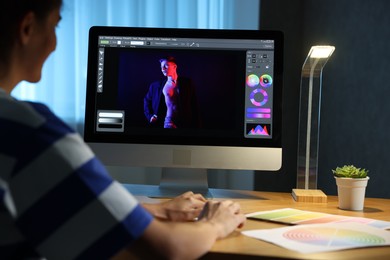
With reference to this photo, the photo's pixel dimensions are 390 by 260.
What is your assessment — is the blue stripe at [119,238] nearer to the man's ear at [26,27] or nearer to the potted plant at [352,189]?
the man's ear at [26,27]

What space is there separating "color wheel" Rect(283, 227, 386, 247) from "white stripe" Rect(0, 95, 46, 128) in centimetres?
56

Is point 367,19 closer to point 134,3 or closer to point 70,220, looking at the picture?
point 134,3

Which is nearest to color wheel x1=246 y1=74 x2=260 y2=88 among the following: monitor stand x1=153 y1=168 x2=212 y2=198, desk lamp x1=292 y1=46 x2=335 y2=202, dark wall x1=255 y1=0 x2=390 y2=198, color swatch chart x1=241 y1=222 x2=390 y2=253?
desk lamp x1=292 y1=46 x2=335 y2=202

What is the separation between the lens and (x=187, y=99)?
163cm

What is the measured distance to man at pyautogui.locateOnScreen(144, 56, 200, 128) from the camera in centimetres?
163

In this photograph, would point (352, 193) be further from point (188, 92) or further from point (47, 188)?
point (47, 188)

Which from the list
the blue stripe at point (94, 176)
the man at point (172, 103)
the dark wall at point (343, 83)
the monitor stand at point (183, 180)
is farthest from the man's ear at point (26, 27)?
the dark wall at point (343, 83)

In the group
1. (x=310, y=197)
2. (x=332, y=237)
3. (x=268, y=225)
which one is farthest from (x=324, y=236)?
(x=310, y=197)

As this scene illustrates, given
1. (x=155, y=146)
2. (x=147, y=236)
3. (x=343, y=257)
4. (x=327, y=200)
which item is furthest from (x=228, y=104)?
(x=147, y=236)

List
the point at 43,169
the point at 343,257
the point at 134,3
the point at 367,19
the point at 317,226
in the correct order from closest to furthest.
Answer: the point at 43,169 < the point at 343,257 < the point at 317,226 < the point at 367,19 < the point at 134,3

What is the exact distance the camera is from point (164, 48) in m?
1.67

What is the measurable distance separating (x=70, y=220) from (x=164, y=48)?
1026mm

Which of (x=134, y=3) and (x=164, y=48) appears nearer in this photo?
(x=164, y=48)

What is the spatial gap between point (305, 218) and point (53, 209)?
2.36 ft
